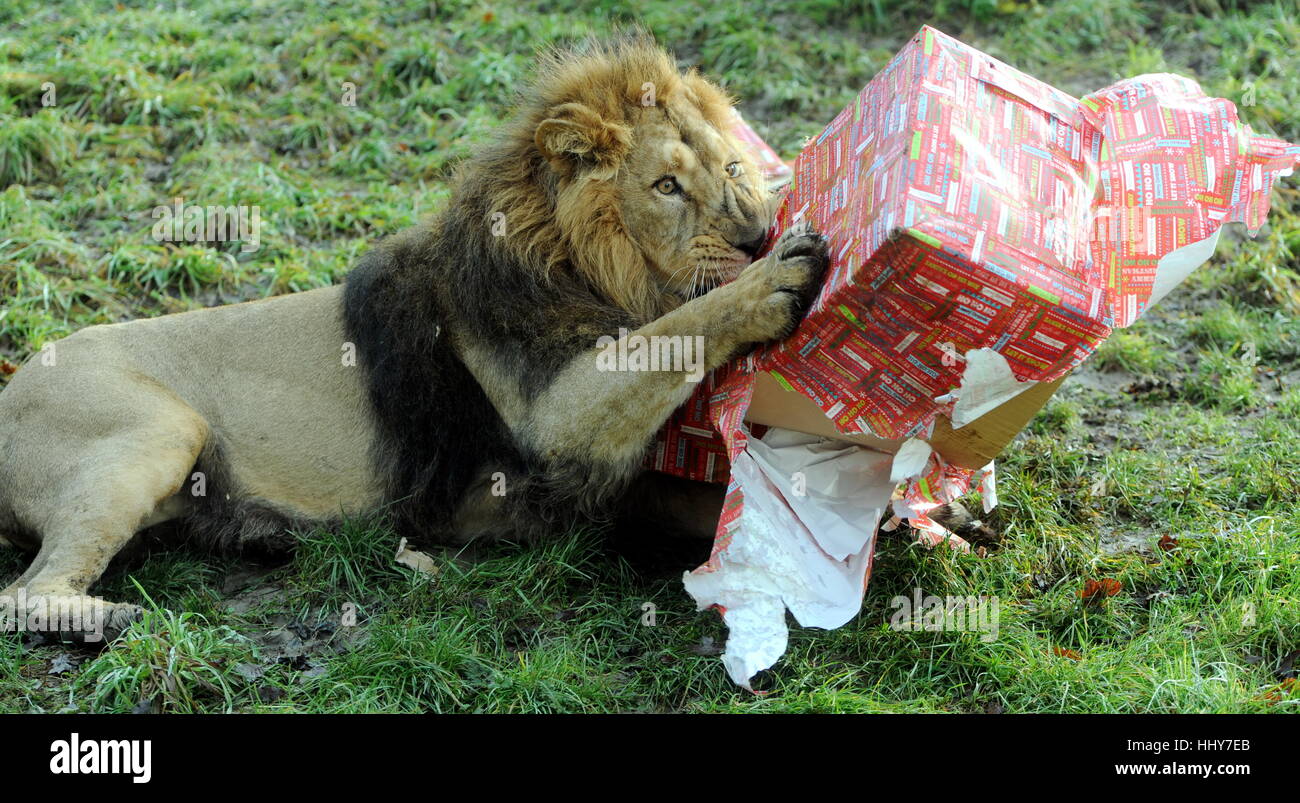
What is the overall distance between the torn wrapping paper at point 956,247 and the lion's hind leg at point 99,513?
207 centimetres

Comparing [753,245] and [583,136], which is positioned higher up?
[583,136]

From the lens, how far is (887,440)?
441cm

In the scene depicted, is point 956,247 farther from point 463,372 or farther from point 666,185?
point 463,372

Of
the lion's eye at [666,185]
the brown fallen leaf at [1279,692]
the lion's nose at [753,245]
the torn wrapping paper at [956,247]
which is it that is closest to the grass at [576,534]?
the brown fallen leaf at [1279,692]

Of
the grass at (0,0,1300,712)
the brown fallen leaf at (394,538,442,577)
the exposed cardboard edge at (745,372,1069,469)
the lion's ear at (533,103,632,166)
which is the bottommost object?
the brown fallen leaf at (394,538,442,577)

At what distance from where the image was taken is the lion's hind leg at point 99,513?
14.7ft

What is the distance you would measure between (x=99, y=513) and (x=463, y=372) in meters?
1.42

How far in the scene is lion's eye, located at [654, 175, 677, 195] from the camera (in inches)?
180

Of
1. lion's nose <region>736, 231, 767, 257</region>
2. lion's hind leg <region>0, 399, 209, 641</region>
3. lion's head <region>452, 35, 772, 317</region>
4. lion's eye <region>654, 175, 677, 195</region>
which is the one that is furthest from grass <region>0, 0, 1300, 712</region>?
lion's eye <region>654, 175, 677, 195</region>

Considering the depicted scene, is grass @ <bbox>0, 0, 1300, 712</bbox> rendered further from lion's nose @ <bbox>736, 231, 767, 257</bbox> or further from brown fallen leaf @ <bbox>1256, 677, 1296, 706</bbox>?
lion's nose @ <bbox>736, 231, 767, 257</bbox>

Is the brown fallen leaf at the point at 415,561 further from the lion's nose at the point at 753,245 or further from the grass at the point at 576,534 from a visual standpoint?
the lion's nose at the point at 753,245

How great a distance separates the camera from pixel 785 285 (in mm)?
3900

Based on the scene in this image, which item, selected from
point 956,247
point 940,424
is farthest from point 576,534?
point 956,247

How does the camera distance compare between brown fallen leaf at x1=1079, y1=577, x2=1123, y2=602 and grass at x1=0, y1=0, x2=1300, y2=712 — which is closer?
grass at x1=0, y1=0, x2=1300, y2=712
